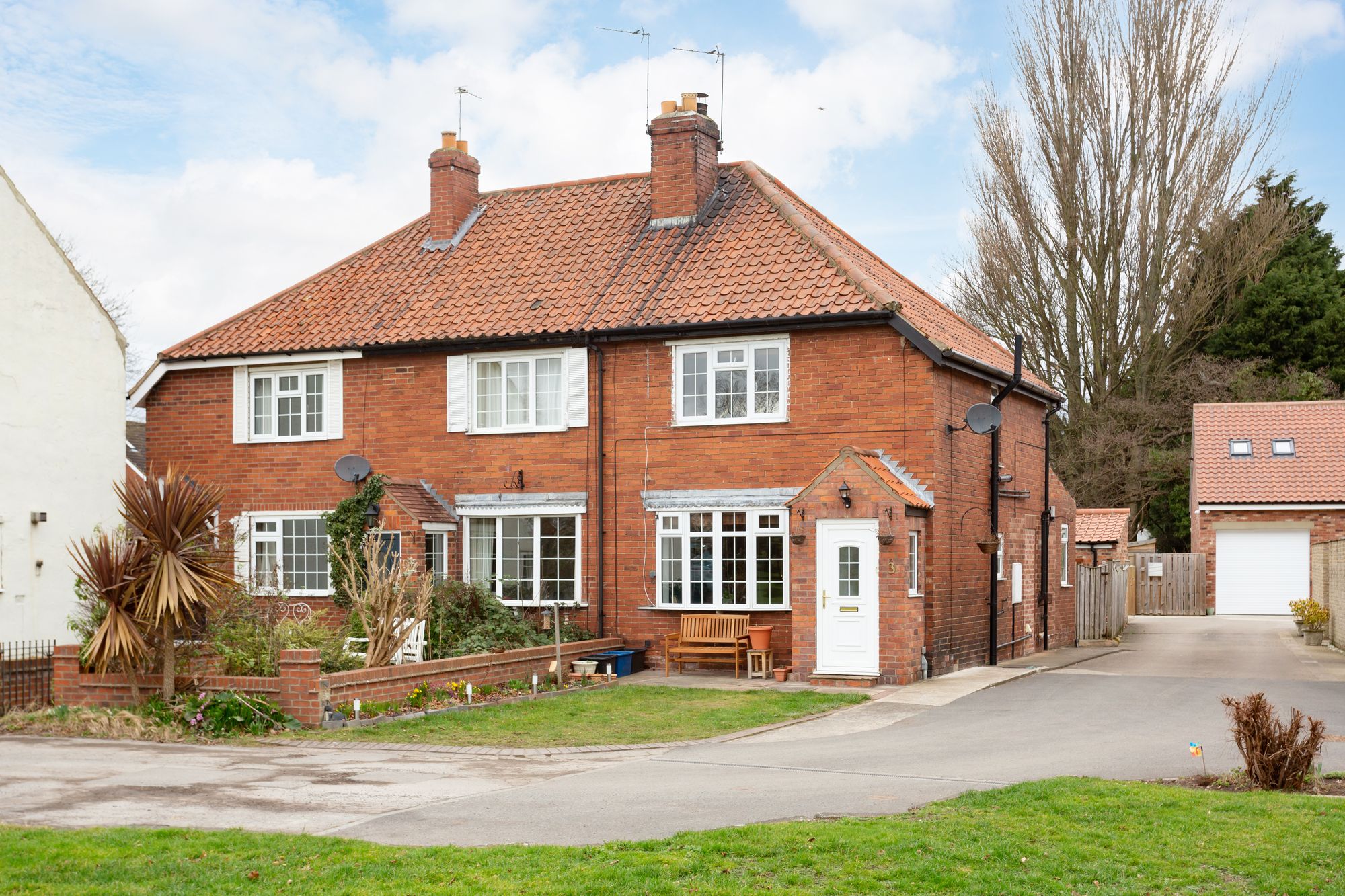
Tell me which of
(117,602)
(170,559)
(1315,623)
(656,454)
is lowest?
(1315,623)

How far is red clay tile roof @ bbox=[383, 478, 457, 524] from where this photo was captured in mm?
21562

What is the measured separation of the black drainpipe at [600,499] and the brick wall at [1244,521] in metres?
23.0

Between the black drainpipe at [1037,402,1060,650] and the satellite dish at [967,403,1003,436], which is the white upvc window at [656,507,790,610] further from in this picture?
the black drainpipe at [1037,402,1060,650]

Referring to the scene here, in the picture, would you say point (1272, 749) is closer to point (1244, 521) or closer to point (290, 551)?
point (290, 551)

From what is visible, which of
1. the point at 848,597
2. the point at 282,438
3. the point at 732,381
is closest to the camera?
the point at 848,597

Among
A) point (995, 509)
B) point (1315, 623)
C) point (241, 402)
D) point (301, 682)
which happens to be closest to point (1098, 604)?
point (1315, 623)

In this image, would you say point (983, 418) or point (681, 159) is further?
point (681, 159)

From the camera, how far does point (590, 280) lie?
2280cm

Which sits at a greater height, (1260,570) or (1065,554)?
(1065,554)

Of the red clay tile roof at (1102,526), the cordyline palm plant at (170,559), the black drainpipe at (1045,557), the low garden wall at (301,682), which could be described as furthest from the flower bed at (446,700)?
the red clay tile roof at (1102,526)

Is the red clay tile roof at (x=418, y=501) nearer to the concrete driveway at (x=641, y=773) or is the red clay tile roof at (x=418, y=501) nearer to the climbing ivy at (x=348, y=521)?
the climbing ivy at (x=348, y=521)

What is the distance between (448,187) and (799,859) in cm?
1974

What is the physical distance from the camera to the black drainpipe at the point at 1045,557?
83.4 ft

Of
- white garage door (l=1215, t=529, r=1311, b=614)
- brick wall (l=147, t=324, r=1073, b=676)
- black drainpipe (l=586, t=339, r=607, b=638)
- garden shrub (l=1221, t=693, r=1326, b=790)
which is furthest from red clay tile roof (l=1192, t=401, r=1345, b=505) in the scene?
garden shrub (l=1221, t=693, r=1326, b=790)
